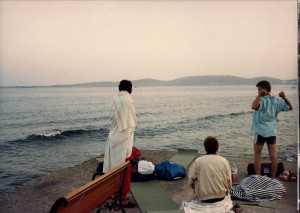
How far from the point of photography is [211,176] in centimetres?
360

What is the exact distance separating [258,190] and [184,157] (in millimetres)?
2829

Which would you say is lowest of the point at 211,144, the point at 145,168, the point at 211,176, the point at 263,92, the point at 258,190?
the point at 258,190

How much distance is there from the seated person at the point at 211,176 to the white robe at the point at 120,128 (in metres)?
1.21

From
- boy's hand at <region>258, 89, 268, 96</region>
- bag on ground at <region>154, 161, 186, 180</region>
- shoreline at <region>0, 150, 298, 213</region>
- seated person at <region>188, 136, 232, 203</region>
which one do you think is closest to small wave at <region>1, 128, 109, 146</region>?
shoreline at <region>0, 150, 298, 213</region>

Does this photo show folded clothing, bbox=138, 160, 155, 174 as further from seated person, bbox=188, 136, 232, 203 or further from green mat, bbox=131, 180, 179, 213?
seated person, bbox=188, 136, 232, 203

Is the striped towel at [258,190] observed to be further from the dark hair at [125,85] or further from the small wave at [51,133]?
the small wave at [51,133]

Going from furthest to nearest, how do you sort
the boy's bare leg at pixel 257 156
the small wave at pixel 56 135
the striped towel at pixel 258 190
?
the small wave at pixel 56 135 → the boy's bare leg at pixel 257 156 → the striped towel at pixel 258 190

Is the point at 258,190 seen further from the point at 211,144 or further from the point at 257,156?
the point at 211,144

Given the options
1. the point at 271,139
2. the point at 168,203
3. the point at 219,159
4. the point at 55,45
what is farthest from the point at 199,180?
the point at 55,45

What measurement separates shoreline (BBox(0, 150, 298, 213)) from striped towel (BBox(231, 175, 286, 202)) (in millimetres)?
143

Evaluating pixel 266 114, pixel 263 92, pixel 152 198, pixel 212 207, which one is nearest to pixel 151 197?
pixel 152 198

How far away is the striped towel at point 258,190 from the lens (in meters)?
4.77

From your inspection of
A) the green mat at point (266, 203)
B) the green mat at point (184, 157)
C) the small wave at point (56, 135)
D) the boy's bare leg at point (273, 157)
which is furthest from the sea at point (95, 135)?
the green mat at point (266, 203)

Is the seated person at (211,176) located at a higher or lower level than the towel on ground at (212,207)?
higher
